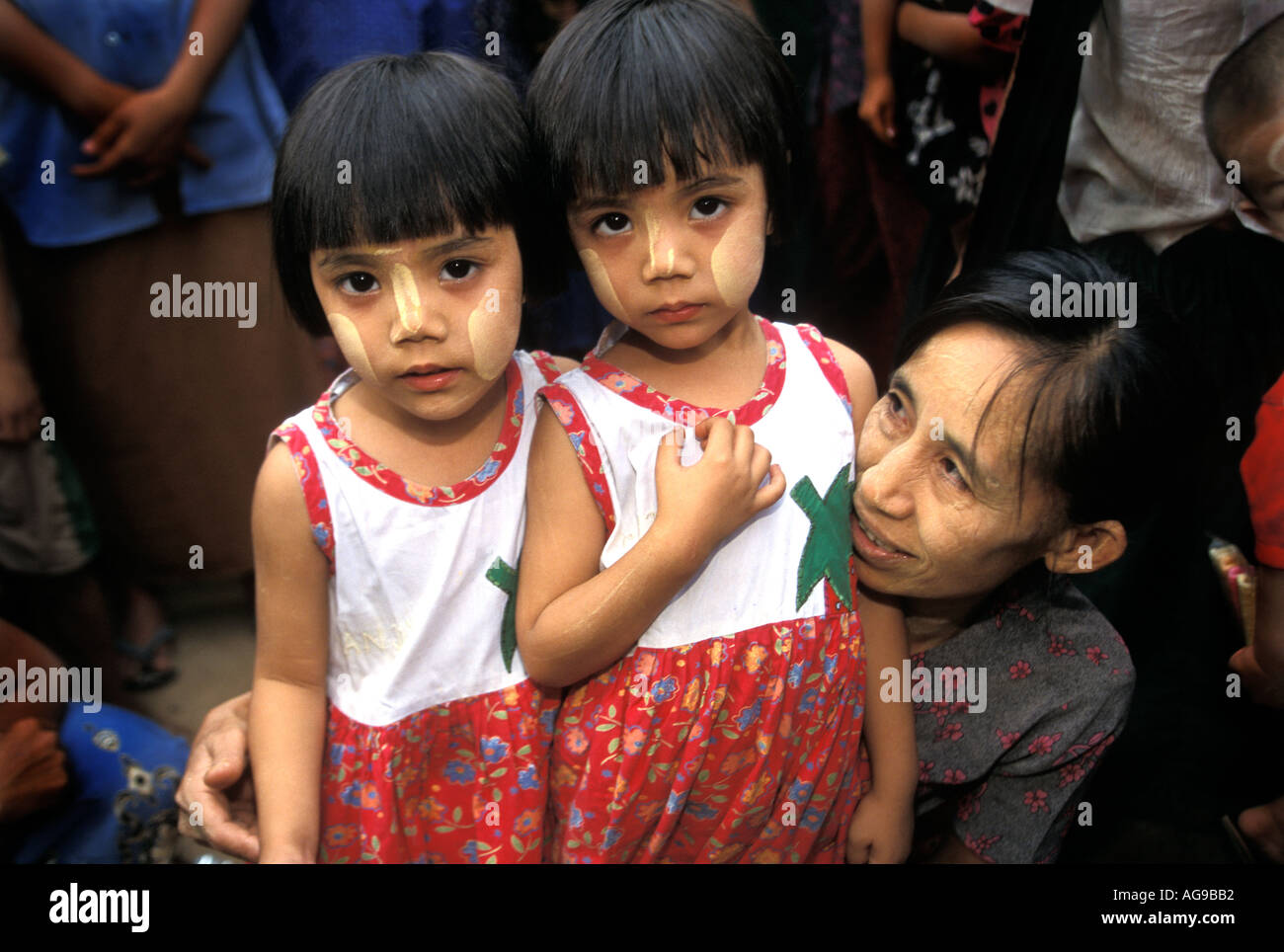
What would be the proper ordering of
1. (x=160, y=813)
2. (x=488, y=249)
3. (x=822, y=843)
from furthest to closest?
(x=160, y=813)
(x=822, y=843)
(x=488, y=249)

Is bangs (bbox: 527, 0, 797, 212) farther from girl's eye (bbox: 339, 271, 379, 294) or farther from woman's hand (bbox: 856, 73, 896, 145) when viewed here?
woman's hand (bbox: 856, 73, 896, 145)

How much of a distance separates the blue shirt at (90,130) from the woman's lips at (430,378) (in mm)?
644

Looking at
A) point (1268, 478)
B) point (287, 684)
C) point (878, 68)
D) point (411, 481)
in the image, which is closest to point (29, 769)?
point (287, 684)

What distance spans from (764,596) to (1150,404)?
510 millimetres

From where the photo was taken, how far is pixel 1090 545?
1.29 m

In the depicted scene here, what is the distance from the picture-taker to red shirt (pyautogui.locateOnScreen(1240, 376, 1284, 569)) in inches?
53.1

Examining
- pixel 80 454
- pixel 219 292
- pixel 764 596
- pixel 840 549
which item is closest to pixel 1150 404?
pixel 840 549

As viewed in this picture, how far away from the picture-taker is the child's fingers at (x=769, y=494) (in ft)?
3.97

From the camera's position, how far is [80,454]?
5.18 ft

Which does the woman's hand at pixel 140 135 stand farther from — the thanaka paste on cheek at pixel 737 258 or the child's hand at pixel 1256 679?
the child's hand at pixel 1256 679

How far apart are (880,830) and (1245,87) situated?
1094 mm

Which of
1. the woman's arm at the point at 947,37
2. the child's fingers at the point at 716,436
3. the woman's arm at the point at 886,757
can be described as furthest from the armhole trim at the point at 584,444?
the woman's arm at the point at 947,37

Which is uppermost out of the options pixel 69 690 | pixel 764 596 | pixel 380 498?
pixel 380 498

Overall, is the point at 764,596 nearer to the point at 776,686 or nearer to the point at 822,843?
the point at 776,686
